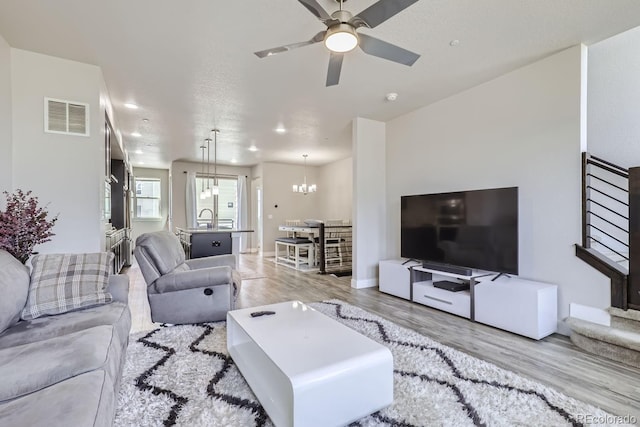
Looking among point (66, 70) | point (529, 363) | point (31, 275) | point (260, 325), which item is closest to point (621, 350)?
point (529, 363)

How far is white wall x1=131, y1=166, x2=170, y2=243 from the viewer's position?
33.1ft

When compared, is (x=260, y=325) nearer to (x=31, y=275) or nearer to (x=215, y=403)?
(x=215, y=403)

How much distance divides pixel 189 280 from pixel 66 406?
6.62ft

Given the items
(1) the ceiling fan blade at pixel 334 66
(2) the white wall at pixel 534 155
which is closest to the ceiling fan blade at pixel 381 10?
(1) the ceiling fan blade at pixel 334 66

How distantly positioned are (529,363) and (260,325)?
2057 millimetres

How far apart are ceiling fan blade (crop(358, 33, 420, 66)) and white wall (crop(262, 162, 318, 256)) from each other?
680 centimetres

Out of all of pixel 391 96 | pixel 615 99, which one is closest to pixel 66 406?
pixel 391 96

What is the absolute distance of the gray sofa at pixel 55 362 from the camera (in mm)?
1043

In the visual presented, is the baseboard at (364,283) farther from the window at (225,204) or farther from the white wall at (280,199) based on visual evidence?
the window at (225,204)

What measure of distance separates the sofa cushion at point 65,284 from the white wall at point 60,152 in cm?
107

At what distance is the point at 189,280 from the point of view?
3.03 metres

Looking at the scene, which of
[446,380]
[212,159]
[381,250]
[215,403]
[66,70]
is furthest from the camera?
[212,159]

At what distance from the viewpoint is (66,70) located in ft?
10.5

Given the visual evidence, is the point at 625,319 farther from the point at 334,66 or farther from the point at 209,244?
the point at 209,244
